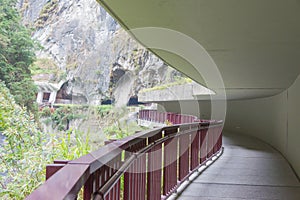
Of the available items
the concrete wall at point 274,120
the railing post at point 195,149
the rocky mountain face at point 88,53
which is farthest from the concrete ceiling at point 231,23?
the rocky mountain face at point 88,53

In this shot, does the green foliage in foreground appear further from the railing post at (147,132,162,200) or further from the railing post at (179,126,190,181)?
the railing post at (147,132,162,200)

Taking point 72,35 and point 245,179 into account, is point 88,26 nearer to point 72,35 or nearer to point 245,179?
point 72,35

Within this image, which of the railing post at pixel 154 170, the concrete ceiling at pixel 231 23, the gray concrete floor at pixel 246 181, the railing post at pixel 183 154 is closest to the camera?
the concrete ceiling at pixel 231 23

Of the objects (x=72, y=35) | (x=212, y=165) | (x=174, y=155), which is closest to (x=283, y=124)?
(x=212, y=165)

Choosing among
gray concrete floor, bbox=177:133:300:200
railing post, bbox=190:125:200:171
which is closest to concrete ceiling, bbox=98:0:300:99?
railing post, bbox=190:125:200:171

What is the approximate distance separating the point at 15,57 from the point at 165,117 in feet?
46.7

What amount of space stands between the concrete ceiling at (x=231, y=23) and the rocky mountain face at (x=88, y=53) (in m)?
33.7

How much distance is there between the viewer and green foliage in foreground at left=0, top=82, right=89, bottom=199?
7328mm

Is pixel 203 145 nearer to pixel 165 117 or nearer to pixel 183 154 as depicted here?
pixel 183 154

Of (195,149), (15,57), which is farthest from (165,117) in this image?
(195,149)

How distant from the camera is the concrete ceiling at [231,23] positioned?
8.98 feet

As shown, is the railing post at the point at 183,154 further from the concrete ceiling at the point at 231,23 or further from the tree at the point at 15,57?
the tree at the point at 15,57

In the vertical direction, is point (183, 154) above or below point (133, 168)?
below

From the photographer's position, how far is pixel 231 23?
A: 326 cm
